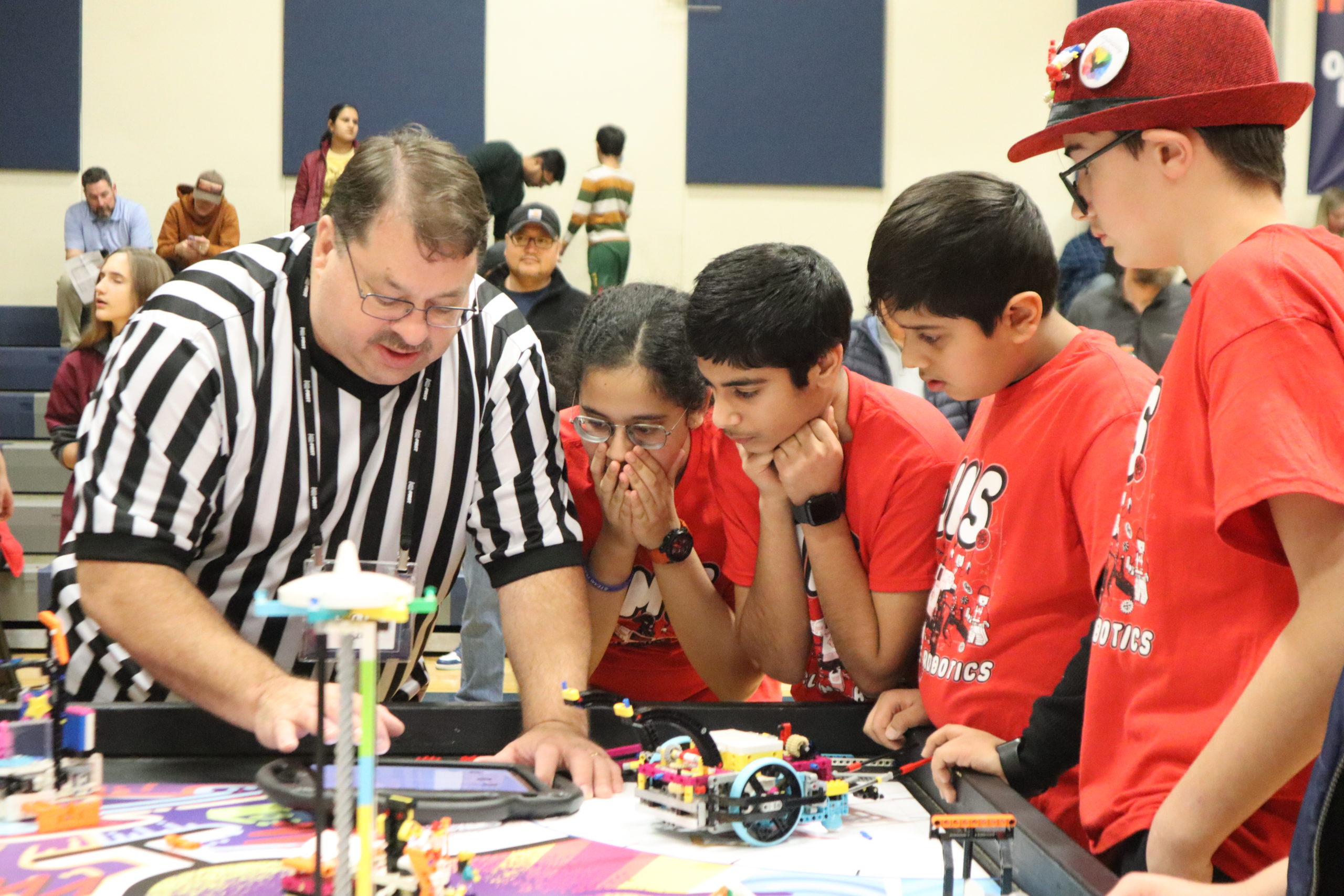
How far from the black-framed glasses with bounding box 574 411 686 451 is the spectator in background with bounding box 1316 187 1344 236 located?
6.25 m

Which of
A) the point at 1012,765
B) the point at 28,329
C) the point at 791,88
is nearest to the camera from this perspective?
the point at 1012,765

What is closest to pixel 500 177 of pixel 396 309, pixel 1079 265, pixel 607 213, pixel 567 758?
pixel 607 213

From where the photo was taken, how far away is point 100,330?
482 centimetres

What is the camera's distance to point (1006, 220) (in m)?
1.65

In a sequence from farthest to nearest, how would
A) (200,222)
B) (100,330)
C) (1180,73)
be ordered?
(200,222)
(100,330)
(1180,73)

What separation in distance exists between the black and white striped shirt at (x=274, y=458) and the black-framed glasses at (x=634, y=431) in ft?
0.25

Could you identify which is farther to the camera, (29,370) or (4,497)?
(29,370)

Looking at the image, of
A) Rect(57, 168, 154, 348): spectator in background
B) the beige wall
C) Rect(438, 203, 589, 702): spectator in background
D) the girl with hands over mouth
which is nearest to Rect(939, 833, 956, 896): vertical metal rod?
the girl with hands over mouth

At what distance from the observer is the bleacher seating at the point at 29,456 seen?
5273mm

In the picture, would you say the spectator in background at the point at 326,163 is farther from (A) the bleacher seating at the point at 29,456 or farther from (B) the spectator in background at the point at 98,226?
(A) the bleacher seating at the point at 29,456

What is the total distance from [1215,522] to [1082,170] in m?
0.45

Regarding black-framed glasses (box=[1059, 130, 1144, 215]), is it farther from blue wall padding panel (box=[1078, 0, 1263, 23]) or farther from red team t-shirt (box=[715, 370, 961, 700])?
blue wall padding panel (box=[1078, 0, 1263, 23])

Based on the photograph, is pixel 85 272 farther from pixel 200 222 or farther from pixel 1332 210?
pixel 1332 210

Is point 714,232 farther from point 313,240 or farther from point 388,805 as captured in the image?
point 388,805
